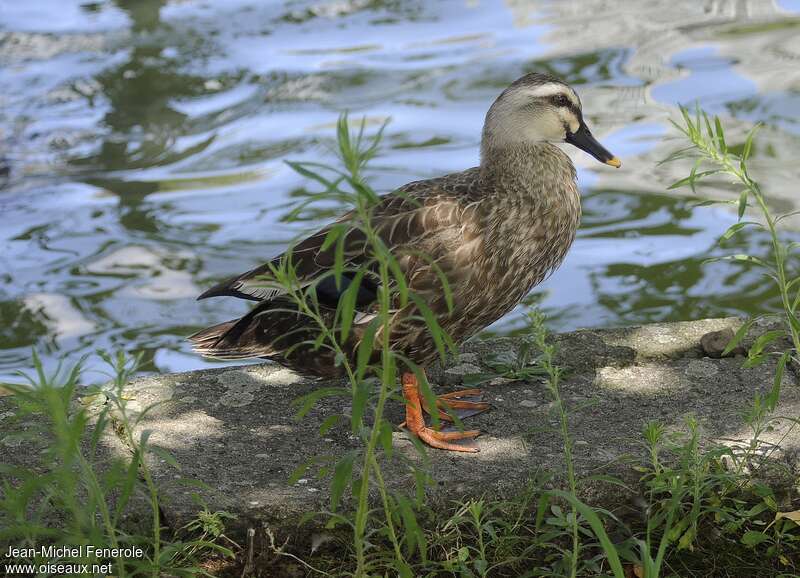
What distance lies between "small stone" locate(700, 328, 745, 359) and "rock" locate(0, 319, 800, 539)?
1.2 inches

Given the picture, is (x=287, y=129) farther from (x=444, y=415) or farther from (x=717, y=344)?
(x=717, y=344)

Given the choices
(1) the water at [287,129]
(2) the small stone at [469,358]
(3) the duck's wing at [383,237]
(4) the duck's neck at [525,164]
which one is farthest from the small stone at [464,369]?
(1) the water at [287,129]

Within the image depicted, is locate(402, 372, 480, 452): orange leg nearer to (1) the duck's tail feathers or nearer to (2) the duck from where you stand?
(2) the duck

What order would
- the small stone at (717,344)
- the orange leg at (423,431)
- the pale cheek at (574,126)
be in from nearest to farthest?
the orange leg at (423,431) → the small stone at (717,344) → the pale cheek at (574,126)

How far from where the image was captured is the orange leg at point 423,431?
135 inches

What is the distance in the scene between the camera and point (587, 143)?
431 centimetres

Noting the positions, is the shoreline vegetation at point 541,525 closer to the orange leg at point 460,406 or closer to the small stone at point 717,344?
the orange leg at point 460,406

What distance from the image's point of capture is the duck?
11.7 ft

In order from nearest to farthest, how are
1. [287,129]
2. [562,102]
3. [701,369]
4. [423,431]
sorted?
[423,431] < [701,369] < [562,102] < [287,129]

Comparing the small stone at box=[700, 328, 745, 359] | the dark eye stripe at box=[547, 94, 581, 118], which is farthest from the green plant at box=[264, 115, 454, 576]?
the dark eye stripe at box=[547, 94, 581, 118]

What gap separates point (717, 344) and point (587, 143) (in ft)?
3.10

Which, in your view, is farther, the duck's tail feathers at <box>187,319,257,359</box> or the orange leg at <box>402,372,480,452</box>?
the duck's tail feathers at <box>187,319,257,359</box>

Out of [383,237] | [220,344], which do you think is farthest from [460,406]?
[220,344]

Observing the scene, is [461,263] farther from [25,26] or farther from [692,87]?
[25,26]
